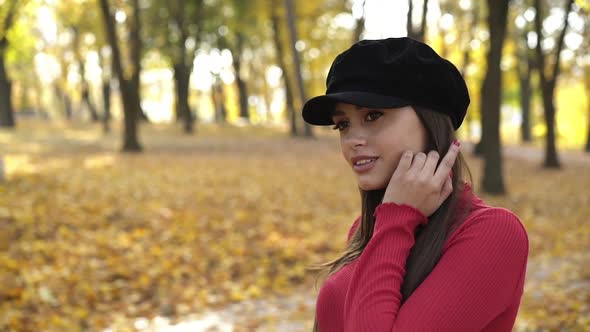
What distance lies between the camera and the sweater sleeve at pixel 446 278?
1.54 metres

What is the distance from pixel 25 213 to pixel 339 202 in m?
6.49

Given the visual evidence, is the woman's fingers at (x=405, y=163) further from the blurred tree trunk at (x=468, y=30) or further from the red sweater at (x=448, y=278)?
the blurred tree trunk at (x=468, y=30)

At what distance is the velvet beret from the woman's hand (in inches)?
5.8

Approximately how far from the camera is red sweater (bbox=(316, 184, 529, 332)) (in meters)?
1.54

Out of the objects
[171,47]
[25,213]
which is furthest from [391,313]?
[171,47]

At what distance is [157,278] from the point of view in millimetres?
8109

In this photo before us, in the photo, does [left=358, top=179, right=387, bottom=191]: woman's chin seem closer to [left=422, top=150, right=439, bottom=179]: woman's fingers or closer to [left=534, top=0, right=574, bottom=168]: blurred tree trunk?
[left=422, top=150, right=439, bottom=179]: woman's fingers

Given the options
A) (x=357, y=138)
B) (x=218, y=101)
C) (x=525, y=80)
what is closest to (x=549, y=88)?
(x=525, y=80)

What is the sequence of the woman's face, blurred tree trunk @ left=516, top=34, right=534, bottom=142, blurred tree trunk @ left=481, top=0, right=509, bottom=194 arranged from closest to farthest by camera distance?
1. the woman's face
2. blurred tree trunk @ left=481, top=0, right=509, bottom=194
3. blurred tree trunk @ left=516, top=34, right=534, bottom=142

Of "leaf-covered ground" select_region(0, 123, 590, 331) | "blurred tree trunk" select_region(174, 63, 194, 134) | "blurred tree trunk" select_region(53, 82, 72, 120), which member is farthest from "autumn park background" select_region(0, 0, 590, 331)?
"blurred tree trunk" select_region(53, 82, 72, 120)

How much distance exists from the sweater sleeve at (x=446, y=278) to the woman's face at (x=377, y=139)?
15 centimetres

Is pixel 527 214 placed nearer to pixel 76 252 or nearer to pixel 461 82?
pixel 76 252

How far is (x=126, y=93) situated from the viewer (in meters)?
18.8

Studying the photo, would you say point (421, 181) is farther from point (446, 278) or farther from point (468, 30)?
point (468, 30)
